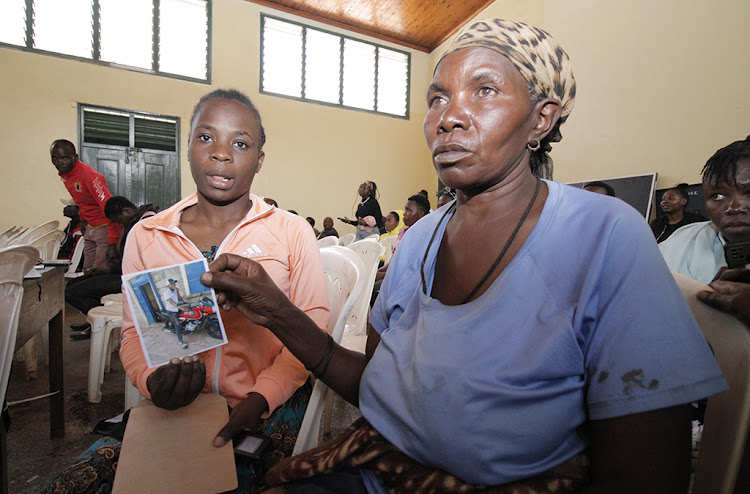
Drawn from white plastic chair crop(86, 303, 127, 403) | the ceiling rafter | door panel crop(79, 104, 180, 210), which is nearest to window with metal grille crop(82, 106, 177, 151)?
door panel crop(79, 104, 180, 210)

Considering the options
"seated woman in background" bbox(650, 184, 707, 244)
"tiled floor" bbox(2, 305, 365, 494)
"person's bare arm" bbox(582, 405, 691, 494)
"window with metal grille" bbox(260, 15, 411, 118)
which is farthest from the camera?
"window with metal grille" bbox(260, 15, 411, 118)

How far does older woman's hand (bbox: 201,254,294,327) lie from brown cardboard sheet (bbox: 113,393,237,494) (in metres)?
0.32

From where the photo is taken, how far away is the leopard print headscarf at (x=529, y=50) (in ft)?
2.75

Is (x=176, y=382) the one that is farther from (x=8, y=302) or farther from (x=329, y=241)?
(x=329, y=241)

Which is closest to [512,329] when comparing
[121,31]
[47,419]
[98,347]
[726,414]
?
[726,414]

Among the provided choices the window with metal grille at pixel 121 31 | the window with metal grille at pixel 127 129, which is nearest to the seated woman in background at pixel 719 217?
the window with metal grille at pixel 127 129

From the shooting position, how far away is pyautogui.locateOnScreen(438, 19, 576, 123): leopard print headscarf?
839 millimetres

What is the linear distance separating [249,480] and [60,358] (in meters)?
1.88

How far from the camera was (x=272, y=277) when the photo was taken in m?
1.33

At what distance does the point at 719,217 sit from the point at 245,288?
2034 mm

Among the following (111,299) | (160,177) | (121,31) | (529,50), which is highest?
(121,31)

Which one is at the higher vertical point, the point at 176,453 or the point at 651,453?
the point at 651,453

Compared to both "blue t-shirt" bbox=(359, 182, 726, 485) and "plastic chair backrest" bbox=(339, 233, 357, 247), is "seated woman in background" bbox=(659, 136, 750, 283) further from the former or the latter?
→ "plastic chair backrest" bbox=(339, 233, 357, 247)

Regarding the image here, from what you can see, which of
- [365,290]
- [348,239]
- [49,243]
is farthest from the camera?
[348,239]
